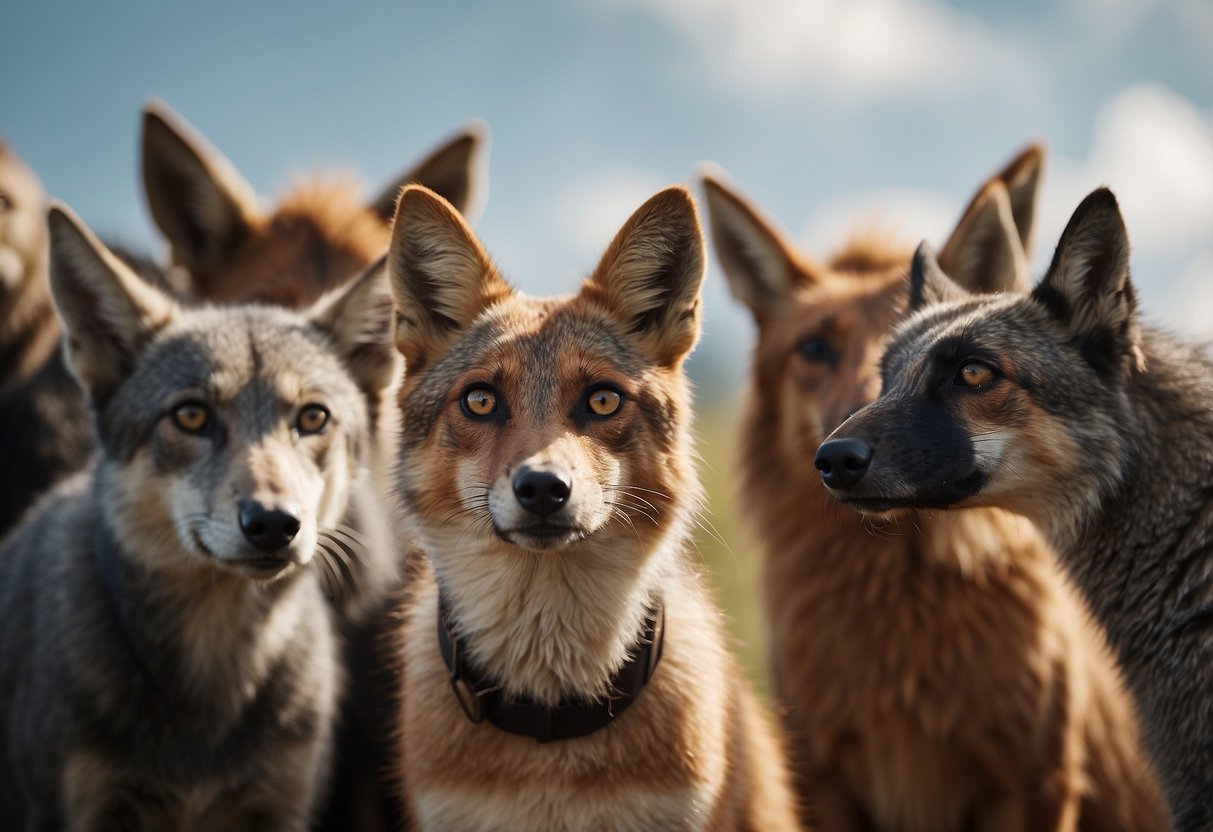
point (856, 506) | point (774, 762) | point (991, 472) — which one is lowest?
point (774, 762)

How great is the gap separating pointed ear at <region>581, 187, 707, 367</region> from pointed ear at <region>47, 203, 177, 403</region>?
6.10 feet

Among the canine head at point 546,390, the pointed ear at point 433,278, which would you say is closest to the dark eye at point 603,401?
the canine head at point 546,390

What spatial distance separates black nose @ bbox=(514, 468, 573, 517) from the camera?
3.03m

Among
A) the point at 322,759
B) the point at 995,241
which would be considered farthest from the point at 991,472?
the point at 322,759

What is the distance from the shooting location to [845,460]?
3438mm

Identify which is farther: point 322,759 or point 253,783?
point 322,759

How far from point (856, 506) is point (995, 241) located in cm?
197

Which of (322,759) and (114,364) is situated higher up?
(114,364)

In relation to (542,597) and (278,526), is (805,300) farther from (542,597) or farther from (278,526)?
(278,526)

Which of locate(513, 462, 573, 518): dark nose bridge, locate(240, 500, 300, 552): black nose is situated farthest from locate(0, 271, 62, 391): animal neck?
locate(513, 462, 573, 518): dark nose bridge

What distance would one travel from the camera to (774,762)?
4.15m

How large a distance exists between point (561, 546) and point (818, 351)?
7.78 ft

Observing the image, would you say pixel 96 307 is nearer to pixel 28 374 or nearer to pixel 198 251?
pixel 198 251

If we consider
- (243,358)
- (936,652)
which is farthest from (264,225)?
(936,652)
